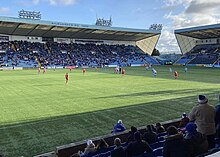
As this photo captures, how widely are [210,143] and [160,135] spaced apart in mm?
1560

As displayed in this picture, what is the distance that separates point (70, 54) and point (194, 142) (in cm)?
7385

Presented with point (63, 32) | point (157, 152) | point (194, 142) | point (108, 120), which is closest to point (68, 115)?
point (108, 120)

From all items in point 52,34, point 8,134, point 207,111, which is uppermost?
point 52,34

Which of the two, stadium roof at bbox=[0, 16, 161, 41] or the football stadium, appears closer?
the football stadium

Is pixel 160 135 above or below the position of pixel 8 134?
above

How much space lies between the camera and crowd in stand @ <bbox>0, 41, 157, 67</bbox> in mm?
68562

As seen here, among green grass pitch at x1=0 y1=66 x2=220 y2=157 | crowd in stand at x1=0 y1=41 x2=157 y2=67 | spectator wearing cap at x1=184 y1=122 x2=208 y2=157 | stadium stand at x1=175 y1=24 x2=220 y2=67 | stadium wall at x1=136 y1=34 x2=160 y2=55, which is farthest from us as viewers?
stadium wall at x1=136 y1=34 x2=160 y2=55

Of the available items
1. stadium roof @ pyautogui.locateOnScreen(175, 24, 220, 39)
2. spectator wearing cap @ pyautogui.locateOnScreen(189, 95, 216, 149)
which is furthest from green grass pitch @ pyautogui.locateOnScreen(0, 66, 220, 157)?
stadium roof @ pyautogui.locateOnScreen(175, 24, 220, 39)

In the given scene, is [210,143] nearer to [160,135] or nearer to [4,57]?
[160,135]

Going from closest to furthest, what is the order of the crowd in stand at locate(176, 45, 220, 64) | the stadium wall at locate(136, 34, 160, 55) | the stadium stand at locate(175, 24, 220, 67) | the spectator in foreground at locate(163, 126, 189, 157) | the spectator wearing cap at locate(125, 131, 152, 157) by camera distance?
1. the spectator in foreground at locate(163, 126, 189, 157)
2. the spectator wearing cap at locate(125, 131, 152, 157)
3. the stadium stand at locate(175, 24, 220, 67)
4. the crowd in stand at locate(176, 45, 220, 64)
5. the stadium wall at locate(136, 34, 160, 55)

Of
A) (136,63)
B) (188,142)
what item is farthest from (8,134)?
(136,63)

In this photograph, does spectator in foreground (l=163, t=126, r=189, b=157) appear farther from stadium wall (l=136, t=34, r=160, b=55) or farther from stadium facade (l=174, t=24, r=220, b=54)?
stadium wall (l=136, t=34, r=160, b=55)

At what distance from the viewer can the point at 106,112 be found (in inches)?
561

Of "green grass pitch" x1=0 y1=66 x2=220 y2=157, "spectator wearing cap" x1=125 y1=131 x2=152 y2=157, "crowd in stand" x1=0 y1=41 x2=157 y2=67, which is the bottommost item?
"green grass pitch" x1=0 y1=66 x2=220 y2=157
